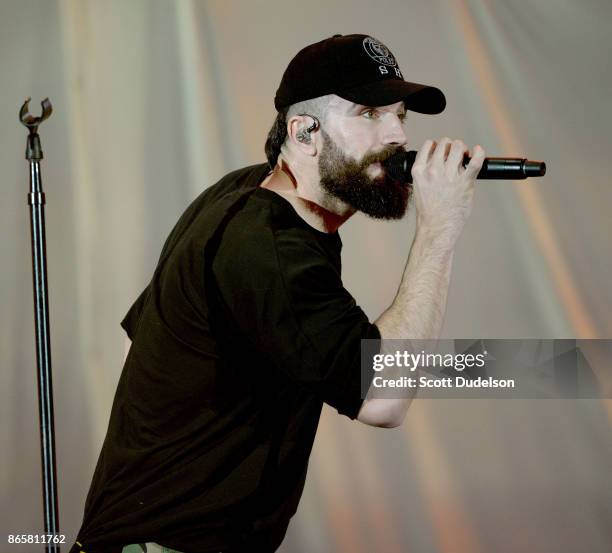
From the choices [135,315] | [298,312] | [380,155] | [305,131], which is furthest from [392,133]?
[135,315]

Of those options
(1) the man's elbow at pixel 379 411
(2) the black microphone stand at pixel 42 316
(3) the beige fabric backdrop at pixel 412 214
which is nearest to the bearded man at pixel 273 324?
(1) the man's elbow at pixel 379 411

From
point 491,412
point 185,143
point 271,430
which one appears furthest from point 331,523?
point 271,430

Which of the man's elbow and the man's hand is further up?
the man's hand

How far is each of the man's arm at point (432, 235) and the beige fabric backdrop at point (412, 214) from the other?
3.74ft

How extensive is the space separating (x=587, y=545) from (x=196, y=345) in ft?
5.62

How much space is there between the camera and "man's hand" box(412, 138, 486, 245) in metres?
1.30

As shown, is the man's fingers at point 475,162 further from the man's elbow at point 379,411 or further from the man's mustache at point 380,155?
the man's elbow at point 379,411

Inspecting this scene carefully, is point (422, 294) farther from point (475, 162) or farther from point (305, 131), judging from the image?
point (305, 131)

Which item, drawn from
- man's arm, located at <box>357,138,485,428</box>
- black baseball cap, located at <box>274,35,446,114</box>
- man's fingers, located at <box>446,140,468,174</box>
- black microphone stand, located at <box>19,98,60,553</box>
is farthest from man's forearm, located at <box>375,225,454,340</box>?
black microphone stand, located at <box>19,98,60,553</box>

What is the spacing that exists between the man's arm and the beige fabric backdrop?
114cm

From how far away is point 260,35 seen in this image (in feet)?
8.04

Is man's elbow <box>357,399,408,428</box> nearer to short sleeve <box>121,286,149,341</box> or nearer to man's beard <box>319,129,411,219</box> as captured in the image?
man's beard <box>319,129,411,219</box>

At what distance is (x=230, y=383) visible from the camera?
4.18 feet

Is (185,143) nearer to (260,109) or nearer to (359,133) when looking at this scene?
(260,109)
